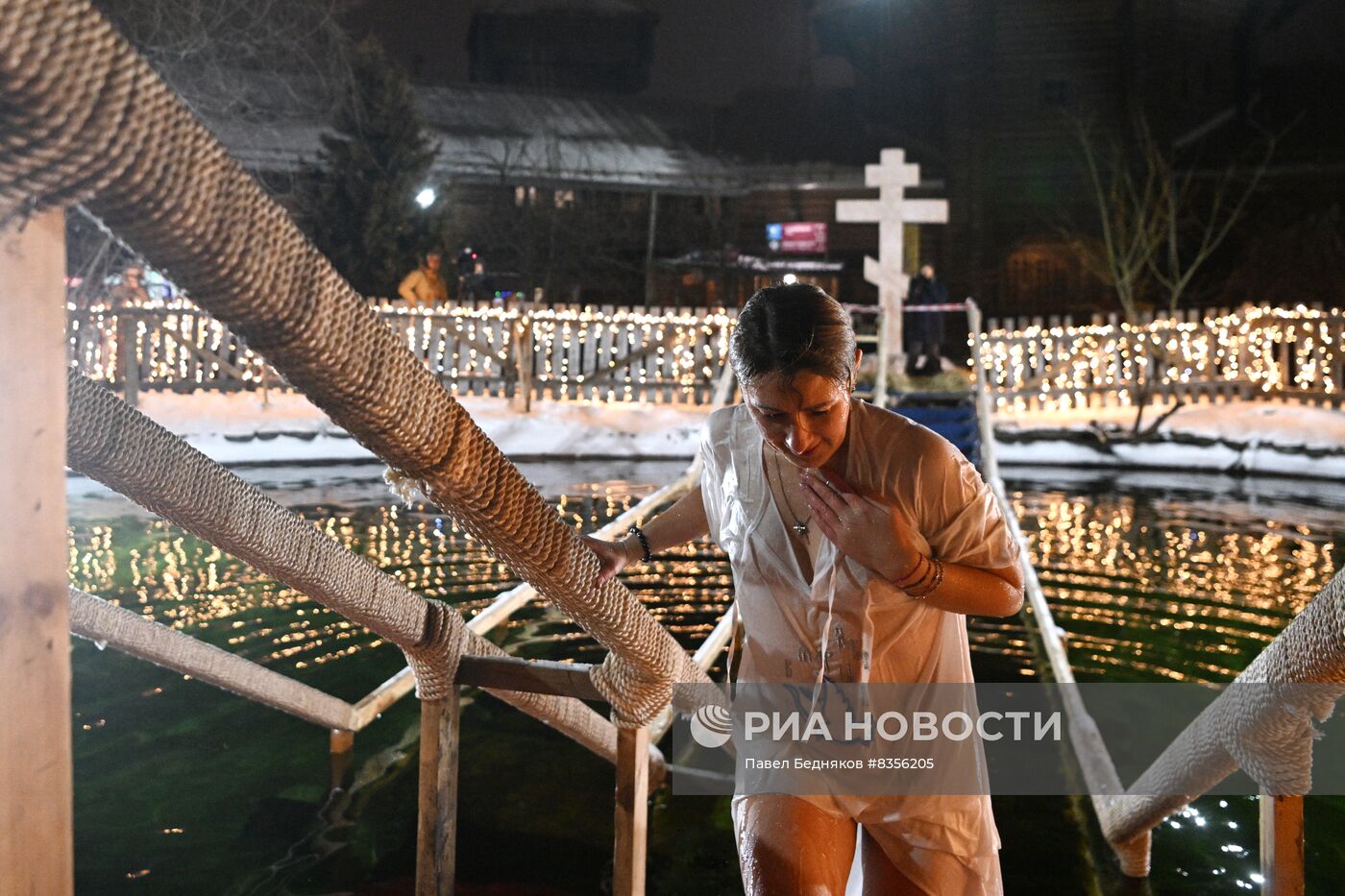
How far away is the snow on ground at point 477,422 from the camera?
50.3 ft

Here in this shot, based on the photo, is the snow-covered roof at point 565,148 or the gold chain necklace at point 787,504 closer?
the gold chain necklace at point 787,504

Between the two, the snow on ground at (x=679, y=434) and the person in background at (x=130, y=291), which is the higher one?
the person in background at (x=130, y=291)

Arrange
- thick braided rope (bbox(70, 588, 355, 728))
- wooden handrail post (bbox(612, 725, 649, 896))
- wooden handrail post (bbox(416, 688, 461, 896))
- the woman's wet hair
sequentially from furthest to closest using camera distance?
thick braided rope (bbox(70, 588, 355, 728)) → wooden handrail post (bbox(416, 688, 461, 896)) → wooden handrail post (bbox(612, 725, 649, 896)) → the woman's wet hair

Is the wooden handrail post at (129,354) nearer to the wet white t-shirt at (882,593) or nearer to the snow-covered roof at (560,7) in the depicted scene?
the wet white t-shirt at (882,593)

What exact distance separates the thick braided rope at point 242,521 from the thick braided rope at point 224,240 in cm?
71

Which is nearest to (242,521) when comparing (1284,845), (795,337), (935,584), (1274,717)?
(795,337)

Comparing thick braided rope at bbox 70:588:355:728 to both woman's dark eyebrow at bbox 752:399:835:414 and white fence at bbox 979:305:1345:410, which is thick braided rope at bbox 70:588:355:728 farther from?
white fence at bbox 979:305:1345:410

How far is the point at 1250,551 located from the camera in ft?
32.8

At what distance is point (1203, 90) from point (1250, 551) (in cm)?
2649

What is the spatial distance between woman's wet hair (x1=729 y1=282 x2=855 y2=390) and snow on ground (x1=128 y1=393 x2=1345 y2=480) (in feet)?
46.2

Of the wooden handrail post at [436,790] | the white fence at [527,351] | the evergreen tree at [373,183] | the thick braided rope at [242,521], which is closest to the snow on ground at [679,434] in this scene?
the white fence at [527,351]

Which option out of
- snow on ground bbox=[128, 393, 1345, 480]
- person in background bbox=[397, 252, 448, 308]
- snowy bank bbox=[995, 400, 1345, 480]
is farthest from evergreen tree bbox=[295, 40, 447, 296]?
snowy bank bbox=[995, 400, 1345, 480]

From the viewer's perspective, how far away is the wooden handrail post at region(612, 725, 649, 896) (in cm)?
320

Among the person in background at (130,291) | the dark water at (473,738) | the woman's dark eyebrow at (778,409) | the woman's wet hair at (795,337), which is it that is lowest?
the dark water at (473,738)
